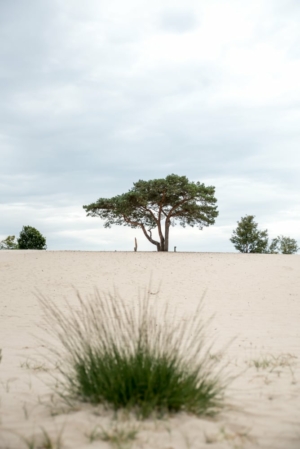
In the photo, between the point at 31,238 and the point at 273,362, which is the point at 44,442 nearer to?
the point at 273,362

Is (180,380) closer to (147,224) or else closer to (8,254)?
(8,254)

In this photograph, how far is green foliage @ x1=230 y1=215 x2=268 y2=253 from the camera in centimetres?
4378

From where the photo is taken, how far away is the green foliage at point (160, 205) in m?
26.2

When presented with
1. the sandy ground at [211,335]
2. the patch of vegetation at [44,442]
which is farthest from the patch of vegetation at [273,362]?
the patch of vegetation at [44,442]

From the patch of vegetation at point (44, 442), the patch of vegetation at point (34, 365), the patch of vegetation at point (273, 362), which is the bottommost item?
the patch of vegetation at point (34, 365)

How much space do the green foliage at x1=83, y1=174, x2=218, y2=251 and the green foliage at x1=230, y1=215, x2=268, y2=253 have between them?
16734 mm

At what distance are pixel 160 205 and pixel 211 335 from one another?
19.5 meters

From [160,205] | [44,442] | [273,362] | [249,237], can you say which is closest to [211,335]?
[273,362]

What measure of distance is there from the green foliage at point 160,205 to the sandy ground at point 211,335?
20.2 feet

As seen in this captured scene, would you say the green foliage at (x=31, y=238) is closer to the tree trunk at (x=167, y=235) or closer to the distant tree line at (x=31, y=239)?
the distant tree line at (x=31, y=239)

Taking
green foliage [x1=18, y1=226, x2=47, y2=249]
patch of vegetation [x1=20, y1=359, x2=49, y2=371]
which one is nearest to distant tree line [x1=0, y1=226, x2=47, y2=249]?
green foliage [x1=18, y1=226, x2=47, y2=249]

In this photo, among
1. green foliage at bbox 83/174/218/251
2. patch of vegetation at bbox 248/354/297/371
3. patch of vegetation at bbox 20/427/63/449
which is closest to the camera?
patch of vegetation at bbox 20/427/63/449

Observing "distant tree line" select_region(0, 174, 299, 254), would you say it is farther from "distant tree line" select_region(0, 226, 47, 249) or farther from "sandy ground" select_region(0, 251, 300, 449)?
"distant tree line" select_region(0, 226, 47, 249)

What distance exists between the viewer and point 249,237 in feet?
144
